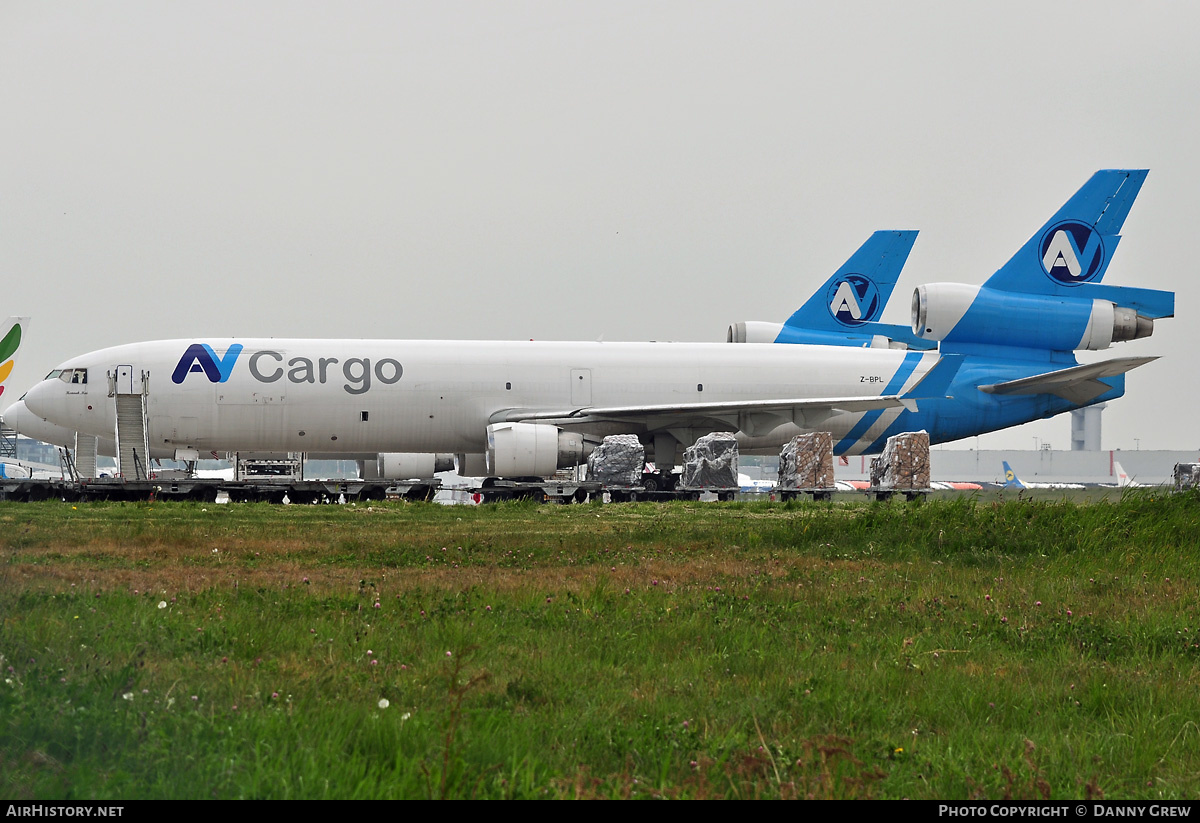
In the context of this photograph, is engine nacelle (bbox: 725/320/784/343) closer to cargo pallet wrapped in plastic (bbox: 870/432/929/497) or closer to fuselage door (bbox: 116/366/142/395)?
cargo pallet wrapped in plastic (bbox: 870/432/929/497)

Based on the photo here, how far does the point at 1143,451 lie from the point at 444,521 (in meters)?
104

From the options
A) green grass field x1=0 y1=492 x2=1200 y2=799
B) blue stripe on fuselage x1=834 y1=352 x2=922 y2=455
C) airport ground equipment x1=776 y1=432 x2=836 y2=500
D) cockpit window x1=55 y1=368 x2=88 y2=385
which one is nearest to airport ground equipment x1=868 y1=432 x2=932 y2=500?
airport ground equipment x1=776 y1=432 x2=836 y2=500

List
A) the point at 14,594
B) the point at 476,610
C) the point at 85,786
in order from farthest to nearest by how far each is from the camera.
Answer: the point at 476,610 < the point at 14,594 < the point at 85,786

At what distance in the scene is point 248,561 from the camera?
1200cm

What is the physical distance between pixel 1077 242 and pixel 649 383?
13978 mm

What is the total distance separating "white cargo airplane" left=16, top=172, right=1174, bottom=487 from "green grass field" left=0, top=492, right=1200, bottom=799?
1582 centimetres

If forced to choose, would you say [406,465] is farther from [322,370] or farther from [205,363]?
[205,363]

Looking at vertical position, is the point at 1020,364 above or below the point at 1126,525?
above

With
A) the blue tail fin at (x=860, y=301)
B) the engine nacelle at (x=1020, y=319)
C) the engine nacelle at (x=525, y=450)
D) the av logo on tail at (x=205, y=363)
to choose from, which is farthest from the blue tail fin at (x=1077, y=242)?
the av logo on tail at (x=205, y=363)

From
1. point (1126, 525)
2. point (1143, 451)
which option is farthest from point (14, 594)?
point (1143, 451)

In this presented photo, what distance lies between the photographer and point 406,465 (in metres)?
32.3

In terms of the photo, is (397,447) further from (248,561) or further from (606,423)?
(248,561)

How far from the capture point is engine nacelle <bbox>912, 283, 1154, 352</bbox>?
3269cm

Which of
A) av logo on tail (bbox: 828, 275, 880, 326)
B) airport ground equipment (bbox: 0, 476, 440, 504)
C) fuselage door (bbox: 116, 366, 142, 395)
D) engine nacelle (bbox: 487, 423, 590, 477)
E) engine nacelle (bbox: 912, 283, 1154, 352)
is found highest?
av logo on tail (bbox: 828, 275, 880, 326)
